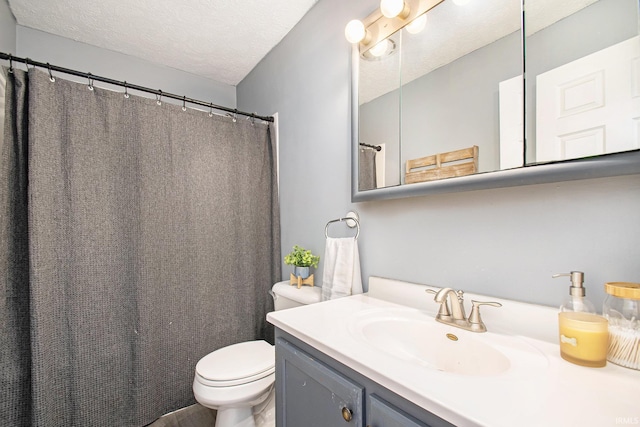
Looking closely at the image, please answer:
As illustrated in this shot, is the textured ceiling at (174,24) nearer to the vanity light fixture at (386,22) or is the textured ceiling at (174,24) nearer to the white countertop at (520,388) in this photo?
the vanity light fixture at (386,22)

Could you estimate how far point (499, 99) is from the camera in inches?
34.1

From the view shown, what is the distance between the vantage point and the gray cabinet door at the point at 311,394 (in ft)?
2.24

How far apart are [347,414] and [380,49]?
1349 millimetres

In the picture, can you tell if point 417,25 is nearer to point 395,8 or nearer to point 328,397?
point 395,8

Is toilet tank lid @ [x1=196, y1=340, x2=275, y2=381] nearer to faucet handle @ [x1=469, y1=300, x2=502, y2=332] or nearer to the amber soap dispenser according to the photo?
faucet handle @ [x1=469, y1=300, x2=502, y2=332]

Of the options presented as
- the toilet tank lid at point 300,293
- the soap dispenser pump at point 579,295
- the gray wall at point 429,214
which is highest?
the gray wall at point 429,214

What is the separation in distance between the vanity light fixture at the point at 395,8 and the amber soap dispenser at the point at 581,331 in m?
1.08

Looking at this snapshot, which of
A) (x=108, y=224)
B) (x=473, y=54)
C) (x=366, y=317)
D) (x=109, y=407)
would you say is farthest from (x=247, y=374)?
(x=473, y=54)

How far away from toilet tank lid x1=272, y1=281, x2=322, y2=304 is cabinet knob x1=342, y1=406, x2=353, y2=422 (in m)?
0.69

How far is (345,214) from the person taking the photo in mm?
1438

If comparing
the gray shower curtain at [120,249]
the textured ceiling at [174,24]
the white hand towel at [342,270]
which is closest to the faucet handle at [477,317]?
the white hand towel at [342,270]

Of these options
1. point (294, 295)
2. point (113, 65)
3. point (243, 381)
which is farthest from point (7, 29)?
point (243, 381)

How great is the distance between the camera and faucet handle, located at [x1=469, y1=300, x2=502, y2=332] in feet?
2.72

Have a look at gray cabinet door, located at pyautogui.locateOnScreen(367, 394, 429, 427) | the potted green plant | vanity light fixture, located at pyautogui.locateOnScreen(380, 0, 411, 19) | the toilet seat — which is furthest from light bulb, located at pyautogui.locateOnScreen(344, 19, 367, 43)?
the toilet seat
